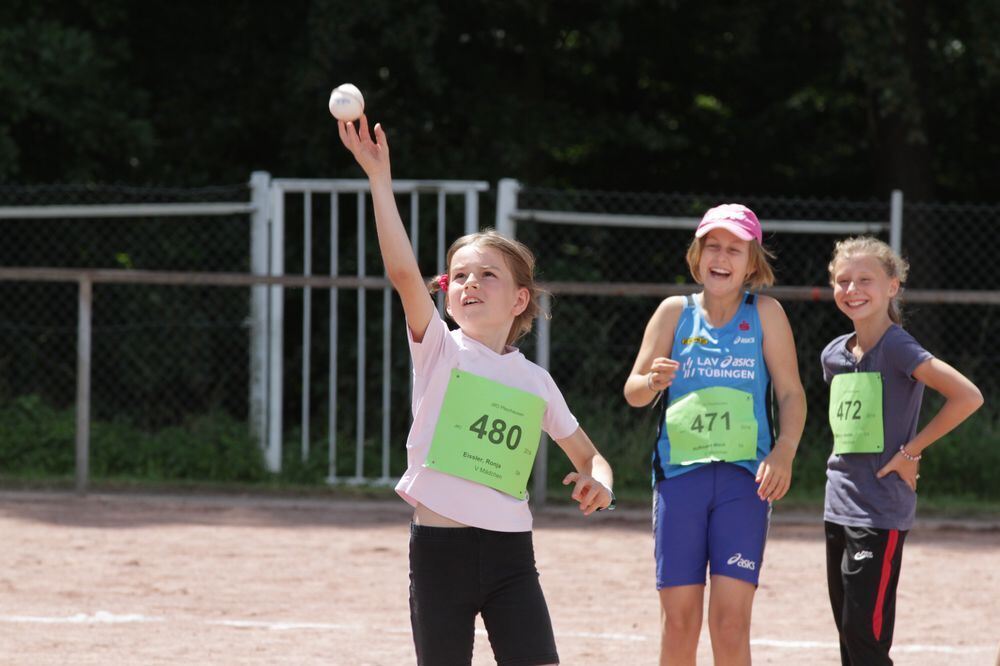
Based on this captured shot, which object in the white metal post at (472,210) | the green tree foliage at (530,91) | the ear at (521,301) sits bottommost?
the ear at (521,301)

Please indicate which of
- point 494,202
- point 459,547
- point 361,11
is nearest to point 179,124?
point 361,11

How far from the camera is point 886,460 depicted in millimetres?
4660

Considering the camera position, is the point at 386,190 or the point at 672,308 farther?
the point at 672,308

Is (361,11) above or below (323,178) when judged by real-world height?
above

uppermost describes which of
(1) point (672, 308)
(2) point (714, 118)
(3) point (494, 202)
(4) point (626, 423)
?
(2) point (714, 118)

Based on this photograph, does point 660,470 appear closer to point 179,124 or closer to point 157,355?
point 157,355

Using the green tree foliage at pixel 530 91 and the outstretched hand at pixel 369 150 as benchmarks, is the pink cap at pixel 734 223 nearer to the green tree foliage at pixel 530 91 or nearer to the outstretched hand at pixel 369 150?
the outstretched hand at pixel 369 150

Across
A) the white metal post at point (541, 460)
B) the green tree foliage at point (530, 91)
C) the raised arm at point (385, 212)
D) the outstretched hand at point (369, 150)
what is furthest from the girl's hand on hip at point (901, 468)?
the green tree foliage at point (530, 91)

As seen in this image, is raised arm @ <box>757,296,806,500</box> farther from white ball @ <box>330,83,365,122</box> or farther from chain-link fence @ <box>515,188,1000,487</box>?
chain-link fence @ <box>515,188,1000,487</box>

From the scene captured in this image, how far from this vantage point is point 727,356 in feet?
14.9

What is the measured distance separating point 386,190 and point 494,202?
894cm

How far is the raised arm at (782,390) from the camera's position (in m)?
4.35

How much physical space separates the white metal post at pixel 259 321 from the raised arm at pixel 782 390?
701 cm

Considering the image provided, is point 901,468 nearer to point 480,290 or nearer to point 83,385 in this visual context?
point 480,290
